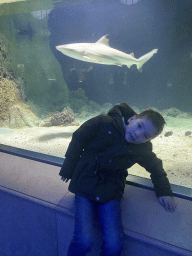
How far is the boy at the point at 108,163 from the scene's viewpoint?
3.51ft

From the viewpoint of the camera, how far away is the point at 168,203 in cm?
120

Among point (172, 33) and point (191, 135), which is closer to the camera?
point (191, 135)

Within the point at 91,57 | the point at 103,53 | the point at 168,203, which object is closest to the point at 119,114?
the point at 168,203

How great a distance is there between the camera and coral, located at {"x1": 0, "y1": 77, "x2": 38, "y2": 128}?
4461 mm

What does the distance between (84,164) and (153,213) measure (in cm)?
62

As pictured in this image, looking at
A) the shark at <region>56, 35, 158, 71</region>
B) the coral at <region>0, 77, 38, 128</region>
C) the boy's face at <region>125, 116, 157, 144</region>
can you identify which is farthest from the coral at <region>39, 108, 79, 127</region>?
the boy's face at <region>125, 116, 157, 144</region>

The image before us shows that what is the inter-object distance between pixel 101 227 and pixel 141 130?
0.68 metres

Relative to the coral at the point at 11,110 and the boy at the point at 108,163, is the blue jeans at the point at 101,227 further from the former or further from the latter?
the coral at the point at 11,110

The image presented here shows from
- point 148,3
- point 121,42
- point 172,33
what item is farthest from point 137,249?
point 172,33

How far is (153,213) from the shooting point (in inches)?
45.8

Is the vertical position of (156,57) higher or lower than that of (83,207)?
higher

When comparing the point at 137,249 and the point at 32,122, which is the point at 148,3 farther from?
the point at 137,249

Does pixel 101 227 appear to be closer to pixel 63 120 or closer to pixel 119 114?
pixel 119 114

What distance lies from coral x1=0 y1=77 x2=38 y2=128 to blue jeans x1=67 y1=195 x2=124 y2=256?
397cm
